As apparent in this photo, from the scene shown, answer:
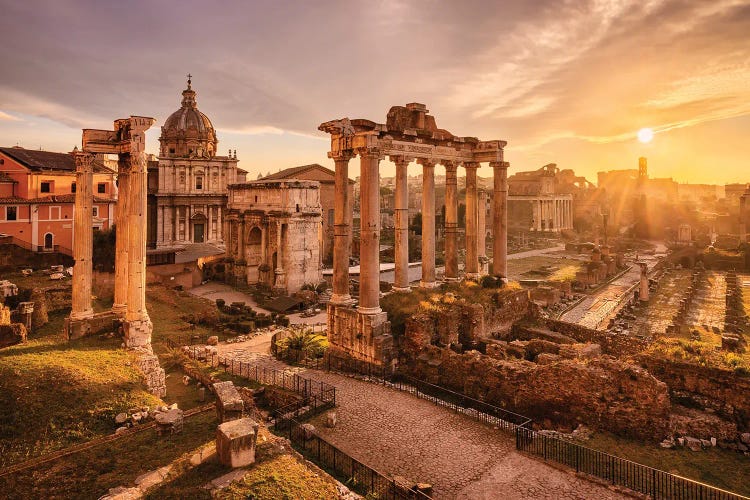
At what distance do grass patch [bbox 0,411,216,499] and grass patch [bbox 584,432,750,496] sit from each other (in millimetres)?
9490

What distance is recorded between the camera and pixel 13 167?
127 feet

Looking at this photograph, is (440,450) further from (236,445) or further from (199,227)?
(199,227)

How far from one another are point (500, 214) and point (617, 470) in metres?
13.4

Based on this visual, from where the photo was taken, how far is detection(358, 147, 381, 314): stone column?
54.8 ft

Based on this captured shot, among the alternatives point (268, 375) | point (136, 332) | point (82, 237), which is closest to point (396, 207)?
point (268, 375)

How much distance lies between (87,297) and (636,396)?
60.6 feet

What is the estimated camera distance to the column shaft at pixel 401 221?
18922 millimetres

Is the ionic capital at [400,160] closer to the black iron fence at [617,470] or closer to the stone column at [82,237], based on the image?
the black iron fence at [617,470]

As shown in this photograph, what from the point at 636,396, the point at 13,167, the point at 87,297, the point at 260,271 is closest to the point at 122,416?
the point at 87,297

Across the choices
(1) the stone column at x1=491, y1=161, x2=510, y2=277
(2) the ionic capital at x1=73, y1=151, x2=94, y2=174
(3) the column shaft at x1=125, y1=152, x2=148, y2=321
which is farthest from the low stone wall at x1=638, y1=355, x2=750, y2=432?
(2) the ionic capital at x1=73, y1=151, x2=94, y2=174

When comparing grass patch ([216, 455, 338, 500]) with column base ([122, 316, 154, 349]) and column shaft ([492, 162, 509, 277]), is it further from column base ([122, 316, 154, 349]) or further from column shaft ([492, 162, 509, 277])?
column shaft ([492, 162, 509, 277])

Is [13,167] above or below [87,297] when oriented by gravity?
above

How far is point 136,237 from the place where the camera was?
55.0 ft

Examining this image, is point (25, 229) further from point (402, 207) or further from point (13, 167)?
point (402, 207)
